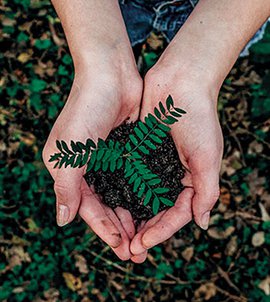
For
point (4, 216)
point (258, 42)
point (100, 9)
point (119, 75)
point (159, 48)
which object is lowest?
point (4, 216)

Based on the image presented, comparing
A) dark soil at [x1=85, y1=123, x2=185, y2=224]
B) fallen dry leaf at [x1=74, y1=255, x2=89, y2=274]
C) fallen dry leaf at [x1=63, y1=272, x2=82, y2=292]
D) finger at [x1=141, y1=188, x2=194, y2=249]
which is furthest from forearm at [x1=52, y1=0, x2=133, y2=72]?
fallen dry leaf at [x1=63, y1=272, x2=82, y2=292]

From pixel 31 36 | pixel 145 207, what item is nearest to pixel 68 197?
pixel 145 207

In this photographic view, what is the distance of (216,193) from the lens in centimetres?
250

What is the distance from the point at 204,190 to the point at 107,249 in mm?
1436

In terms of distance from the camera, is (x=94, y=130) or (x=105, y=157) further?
(x=94, y=130)

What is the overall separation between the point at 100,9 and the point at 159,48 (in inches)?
53.4

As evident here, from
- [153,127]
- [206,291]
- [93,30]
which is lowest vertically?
[206,291]

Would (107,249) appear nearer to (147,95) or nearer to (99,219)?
(99,219)

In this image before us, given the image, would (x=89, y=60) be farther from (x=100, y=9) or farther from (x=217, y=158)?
(x=217, y=158)

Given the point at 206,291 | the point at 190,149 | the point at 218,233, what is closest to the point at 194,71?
the point at 190,149

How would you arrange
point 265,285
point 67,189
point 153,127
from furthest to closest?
point 265,285, point 67,189, point 153,127

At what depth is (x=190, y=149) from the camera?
247cm

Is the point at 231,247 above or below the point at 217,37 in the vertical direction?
below

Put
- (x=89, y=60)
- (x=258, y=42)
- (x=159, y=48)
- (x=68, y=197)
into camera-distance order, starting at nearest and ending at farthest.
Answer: (x=68, y=197) → (x=89, y=60) → (x=258, y=42) → (x=159, y=48)
